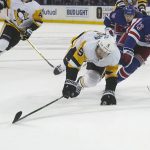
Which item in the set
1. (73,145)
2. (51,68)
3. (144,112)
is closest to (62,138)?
(73,145)

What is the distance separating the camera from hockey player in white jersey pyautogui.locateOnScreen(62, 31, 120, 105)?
11.8 feet

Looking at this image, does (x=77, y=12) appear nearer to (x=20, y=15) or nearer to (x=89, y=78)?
(x=20, y=15)

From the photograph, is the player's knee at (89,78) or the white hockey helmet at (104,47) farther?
the player's knee at (89,78)

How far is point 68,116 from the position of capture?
337 centimetres

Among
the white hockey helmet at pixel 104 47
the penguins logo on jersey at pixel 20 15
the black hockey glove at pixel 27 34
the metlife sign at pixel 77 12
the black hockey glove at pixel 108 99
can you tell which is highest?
the white hockey helmet at pixel 104 47

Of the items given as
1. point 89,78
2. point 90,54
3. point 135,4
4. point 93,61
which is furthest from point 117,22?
point 90,54

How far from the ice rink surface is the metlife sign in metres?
7.52

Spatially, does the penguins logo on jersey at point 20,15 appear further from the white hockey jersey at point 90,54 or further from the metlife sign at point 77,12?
the metlife sign at point 77,12

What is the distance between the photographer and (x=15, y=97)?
4.20 meters

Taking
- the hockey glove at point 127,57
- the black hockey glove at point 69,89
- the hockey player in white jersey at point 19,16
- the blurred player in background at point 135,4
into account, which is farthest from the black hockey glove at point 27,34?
the black hockey glove at point 69,89

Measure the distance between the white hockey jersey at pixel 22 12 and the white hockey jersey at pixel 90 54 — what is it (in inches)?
81.2

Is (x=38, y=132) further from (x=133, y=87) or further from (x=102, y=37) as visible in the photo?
(x=133, y=87)

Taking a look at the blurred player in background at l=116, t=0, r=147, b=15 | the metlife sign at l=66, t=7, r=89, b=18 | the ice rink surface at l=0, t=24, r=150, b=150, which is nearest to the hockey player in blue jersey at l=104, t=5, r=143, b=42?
the blurred player in background at l=116, t=0, r=147, b=15

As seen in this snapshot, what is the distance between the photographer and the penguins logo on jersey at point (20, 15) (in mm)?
5852
